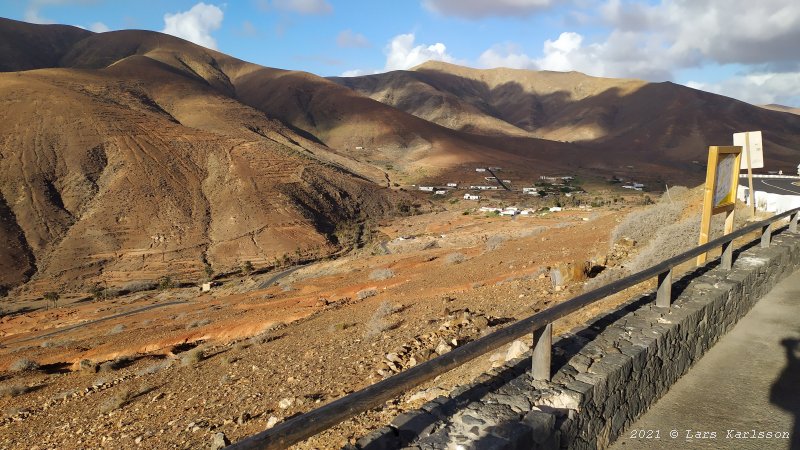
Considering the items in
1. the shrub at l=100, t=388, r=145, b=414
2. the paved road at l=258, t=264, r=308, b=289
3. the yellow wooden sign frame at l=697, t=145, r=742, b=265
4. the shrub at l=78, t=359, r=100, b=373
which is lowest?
the paved road at l=258, t=264, r=308, b=289

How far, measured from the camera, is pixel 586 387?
12.0ft

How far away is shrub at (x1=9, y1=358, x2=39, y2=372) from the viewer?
14.1 metres

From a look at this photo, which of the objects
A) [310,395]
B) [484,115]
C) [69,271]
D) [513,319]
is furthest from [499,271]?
[484,115]

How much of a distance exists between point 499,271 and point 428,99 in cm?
11841

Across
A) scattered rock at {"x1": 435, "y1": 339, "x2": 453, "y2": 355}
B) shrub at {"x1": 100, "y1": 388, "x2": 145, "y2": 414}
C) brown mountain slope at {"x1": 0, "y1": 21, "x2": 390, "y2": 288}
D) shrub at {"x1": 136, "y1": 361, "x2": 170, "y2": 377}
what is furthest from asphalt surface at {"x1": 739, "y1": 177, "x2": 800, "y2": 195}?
brown mountain slope at {"x1": 0, "y1": 21, "x2": 390, "y2": 288}

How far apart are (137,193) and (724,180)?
42.9m

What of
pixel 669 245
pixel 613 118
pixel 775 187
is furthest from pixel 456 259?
pixel 613 118

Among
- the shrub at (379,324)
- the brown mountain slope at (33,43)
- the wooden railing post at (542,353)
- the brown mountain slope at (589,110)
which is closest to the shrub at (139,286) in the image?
the shrub at (379,324)

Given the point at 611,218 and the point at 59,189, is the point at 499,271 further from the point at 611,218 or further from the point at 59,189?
the point at 59,189

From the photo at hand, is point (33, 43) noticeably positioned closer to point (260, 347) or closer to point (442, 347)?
point (260, 347)

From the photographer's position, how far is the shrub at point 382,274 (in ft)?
66.8

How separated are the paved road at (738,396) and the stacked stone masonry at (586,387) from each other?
0.13 metres

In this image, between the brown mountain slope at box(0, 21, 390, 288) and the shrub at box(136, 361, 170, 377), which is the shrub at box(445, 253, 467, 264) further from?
the brown mountain slope at box(0, 21, 390, 288)

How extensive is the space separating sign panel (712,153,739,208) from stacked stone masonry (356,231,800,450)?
2.17 metres
